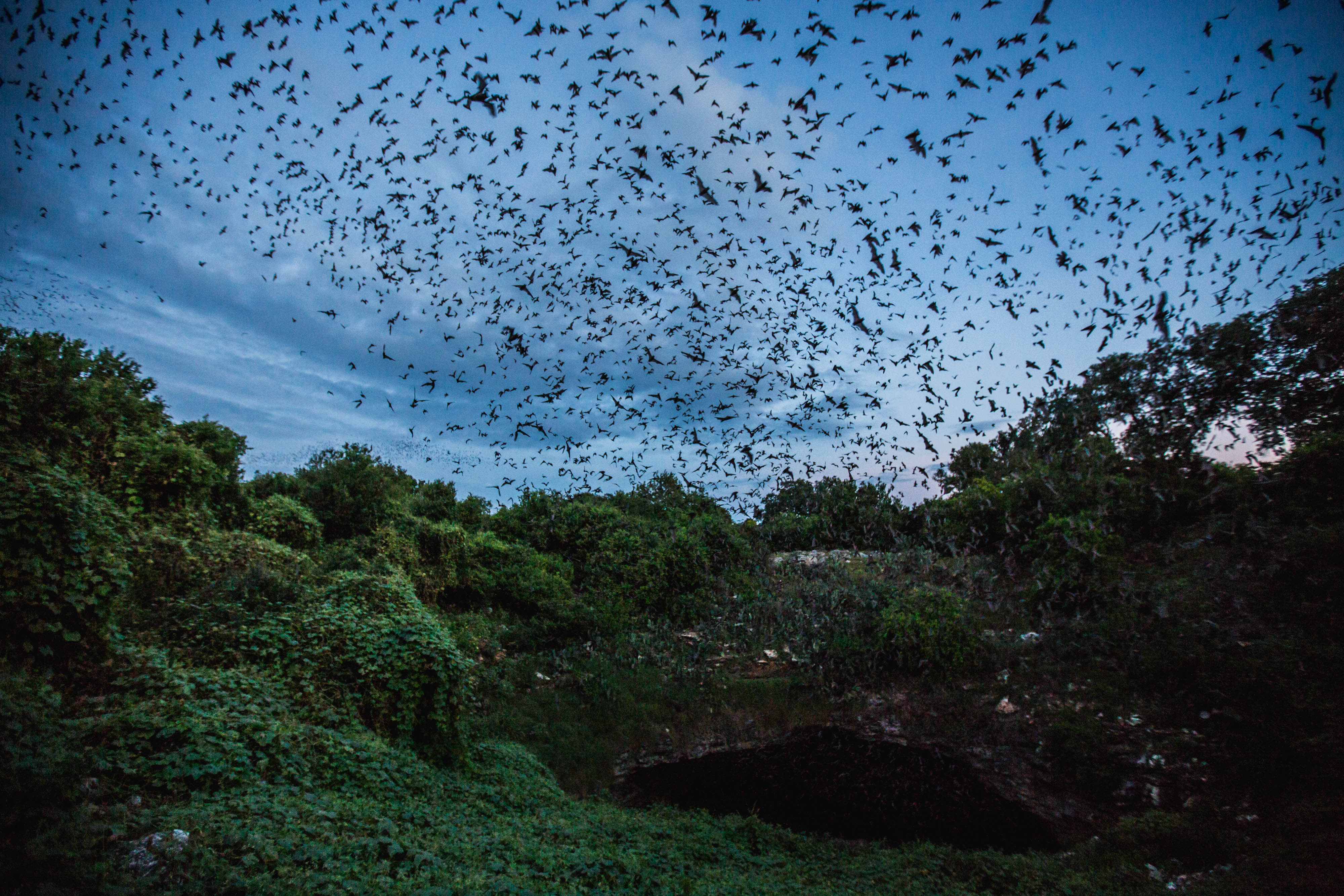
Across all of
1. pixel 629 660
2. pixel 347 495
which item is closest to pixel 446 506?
pixel 347 495

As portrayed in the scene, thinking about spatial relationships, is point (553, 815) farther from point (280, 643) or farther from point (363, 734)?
point (280, 643)

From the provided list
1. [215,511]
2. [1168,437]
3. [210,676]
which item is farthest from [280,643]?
[1168,437]

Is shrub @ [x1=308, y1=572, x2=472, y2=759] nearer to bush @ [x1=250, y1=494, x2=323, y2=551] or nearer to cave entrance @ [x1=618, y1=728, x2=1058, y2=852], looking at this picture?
cave entrance @ [x1=618, y1=728, x2=1058, y2=852]

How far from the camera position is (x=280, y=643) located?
24.3ft

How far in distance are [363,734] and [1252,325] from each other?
17.5 m

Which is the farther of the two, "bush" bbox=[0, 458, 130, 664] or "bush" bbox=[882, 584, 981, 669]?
"bush" bbox=[882, 584, 981, 669]

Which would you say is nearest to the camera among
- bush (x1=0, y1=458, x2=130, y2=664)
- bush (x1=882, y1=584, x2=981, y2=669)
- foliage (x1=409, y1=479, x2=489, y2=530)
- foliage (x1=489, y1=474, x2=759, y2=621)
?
bush (x1=0, y1=458, x2=130, y2=664)

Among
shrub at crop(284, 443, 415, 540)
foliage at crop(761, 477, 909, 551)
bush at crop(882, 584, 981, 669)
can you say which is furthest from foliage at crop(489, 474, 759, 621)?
bush at crop(882, 584, 981, 669)

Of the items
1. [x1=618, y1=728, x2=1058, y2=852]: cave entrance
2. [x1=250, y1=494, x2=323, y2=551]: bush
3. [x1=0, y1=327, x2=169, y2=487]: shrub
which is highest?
[x1=0, y1=327, x2=169, y2=487]: shrub

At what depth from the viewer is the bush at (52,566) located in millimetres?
5082

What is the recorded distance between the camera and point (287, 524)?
13742 millimetres

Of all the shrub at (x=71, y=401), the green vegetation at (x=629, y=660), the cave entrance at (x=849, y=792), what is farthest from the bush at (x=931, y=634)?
the shrub at (x=71, y=401)

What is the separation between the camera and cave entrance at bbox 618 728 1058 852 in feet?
28.4

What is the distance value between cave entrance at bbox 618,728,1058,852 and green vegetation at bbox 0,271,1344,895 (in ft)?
1.53
